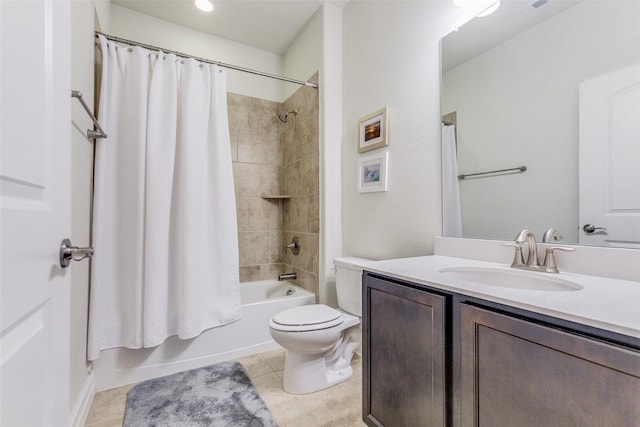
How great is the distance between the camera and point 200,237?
1928mm

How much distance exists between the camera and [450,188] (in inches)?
59.8

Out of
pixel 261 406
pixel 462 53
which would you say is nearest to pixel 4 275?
pixel 261 406

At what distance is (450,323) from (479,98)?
3.59 feet

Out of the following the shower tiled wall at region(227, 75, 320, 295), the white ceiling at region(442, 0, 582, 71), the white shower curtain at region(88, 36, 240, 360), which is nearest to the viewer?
the white ceiling at region(442, 0, 582, 71)

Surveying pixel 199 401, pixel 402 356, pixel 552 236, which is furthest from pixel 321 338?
pixel 552 236

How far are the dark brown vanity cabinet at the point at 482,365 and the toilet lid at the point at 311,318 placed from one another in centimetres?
41

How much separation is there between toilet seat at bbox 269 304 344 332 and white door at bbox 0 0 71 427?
1001mm

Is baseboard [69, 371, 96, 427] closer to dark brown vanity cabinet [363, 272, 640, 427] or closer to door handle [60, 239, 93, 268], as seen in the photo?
door handle [60, 239, 93, 268]

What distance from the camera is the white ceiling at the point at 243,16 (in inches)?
87.5

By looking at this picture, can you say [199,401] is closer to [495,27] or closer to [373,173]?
[373,173]

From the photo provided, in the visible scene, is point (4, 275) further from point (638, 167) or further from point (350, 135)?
point (350, 135)

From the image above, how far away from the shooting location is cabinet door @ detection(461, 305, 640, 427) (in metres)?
0.58

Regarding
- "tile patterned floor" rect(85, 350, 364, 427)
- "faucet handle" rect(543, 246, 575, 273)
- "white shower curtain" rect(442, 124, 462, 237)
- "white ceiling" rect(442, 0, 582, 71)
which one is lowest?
"tile patterned floor" rect(85, 350, 364, 427)

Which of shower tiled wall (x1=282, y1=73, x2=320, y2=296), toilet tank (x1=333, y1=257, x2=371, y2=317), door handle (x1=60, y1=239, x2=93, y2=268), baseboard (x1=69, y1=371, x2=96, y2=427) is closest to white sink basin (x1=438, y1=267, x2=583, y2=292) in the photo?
toilet tank (x1=333, y1=257, x2=371, y2=317)
